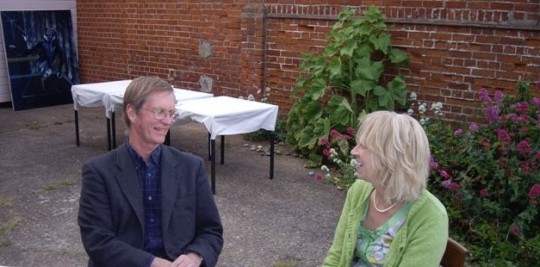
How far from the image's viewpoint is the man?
2273 millimetres

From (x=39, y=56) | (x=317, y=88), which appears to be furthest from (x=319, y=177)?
(x=39, y=56)

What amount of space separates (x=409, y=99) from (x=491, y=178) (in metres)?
1.93

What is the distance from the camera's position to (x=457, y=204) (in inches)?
164

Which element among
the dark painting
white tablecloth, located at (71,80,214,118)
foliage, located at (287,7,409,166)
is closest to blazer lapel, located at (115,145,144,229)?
white tablecloth, located at (71,80,214,118)

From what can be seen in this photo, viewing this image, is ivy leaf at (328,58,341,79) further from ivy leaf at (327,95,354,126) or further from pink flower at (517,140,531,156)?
pink flower at (517,140,531,156)

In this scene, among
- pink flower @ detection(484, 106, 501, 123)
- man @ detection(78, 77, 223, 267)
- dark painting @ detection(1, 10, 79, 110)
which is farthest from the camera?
dark painting @ detection(1, 10, 79, 110)

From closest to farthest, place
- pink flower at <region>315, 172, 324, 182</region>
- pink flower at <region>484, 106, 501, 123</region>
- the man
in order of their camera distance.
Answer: the man
pink flower at <region>484, 106, 501, 123</region>
pink flower at <region>315, 172, 324, 182</region>

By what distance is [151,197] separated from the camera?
7.70ft

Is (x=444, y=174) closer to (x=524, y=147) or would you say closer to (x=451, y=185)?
(x=451, y=185)

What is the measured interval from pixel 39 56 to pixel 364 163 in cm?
854

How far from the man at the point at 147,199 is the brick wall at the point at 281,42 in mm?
3851

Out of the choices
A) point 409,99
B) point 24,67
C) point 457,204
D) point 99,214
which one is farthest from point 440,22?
point 24,67

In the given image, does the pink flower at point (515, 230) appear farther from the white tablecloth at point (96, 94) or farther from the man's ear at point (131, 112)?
the white tablecloth at point (96, 94)

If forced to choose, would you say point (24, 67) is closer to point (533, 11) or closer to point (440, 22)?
point (440, 22)
